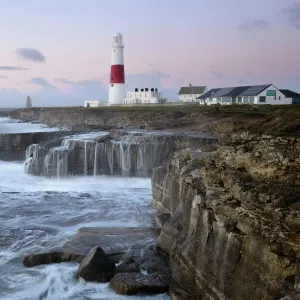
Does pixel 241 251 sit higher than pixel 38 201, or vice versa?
pixel 241 251

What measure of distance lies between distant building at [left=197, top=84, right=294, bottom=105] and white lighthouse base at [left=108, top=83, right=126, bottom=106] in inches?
535

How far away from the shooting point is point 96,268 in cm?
961

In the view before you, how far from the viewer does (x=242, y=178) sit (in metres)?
8.12

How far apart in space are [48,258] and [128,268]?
2432 millimetres

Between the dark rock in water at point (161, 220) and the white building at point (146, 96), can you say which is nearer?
the dark rock in water at point (161, 220)

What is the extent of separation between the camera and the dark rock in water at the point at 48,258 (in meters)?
10.7

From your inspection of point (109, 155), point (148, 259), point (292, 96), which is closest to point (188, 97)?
point (292, 96)

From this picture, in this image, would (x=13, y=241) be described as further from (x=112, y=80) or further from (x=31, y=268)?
(x=112, y=80)

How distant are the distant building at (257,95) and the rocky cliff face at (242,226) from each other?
43.2 m

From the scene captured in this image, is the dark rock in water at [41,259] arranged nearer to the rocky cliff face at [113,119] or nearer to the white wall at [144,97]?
the rocky cliff face at [113,119]

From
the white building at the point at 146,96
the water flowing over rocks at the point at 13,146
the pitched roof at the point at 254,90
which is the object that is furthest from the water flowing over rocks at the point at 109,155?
the white building at the point at 146,96

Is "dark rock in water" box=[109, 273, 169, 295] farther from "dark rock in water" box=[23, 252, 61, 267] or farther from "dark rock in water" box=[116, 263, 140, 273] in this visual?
"dark rock in water" box=[23, 252, 61, 267]

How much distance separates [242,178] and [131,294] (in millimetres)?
3654

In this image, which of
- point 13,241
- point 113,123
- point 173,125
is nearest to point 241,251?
point 13,241
